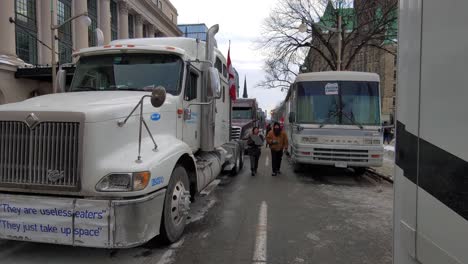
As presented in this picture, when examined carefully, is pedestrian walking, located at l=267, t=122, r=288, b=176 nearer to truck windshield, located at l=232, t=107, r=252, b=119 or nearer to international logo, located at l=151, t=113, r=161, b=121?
international logo, located at l=151, t=113, r=161, b=121

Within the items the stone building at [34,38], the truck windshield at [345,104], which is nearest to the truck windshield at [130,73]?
the truck windshield at [345,104]

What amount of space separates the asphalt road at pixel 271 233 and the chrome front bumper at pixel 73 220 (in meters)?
0.54

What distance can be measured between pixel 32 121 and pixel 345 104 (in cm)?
925

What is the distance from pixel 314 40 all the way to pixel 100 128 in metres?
33.7

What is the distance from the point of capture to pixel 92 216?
4320 millimetres

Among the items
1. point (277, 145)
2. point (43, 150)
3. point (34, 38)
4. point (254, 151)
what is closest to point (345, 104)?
point (277, 145)

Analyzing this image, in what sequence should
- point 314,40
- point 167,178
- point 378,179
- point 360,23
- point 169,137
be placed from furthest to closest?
point 314,40 → point 360,23 → point 378,179 → point 169,137 → point 167,178

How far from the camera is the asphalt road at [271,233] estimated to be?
5.04 metres

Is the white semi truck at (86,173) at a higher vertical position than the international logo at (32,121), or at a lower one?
lower

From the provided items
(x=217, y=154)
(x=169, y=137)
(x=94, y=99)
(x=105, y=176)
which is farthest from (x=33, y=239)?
(x=217, y=154)

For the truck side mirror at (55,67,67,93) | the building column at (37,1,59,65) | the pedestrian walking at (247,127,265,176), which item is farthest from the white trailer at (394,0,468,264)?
the building column at (37,1,59,65)

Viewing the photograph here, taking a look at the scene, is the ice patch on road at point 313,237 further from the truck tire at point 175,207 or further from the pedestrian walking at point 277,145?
the pedestrian walking at point 277,145

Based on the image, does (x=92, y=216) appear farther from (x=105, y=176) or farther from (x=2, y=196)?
(x=2, y=196)

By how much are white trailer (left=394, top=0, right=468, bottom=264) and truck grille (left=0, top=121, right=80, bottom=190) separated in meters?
3.50
